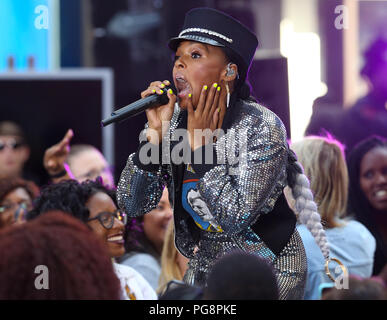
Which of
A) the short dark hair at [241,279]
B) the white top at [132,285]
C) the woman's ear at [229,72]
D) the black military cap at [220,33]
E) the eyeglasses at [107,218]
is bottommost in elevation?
the white top at [132,285]

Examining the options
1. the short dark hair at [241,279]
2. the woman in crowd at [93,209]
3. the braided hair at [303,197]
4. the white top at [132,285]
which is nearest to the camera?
the short dark hair at [241,279]

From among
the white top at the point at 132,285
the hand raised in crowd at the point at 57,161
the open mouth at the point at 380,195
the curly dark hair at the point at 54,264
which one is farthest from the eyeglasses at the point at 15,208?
the curly dark hair at the point at 54,264

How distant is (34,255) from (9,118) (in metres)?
3.37

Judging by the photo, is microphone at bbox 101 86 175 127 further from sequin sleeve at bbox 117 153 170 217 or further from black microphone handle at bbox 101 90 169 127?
sequin sleeve at bbox 117 153 170 217

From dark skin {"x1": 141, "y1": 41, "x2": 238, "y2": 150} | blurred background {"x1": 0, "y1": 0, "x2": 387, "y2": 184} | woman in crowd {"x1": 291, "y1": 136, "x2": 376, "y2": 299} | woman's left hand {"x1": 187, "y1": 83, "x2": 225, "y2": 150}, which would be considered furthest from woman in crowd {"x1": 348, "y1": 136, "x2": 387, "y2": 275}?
woman's left hand {"x1": 187, "y1": 83, "x2": 225, "y2": 150}

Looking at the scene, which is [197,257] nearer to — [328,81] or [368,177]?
[368,177]

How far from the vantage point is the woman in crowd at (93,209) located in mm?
3145

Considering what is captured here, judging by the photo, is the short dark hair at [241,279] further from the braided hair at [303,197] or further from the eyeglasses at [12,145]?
the eyeglasses at [12,145]

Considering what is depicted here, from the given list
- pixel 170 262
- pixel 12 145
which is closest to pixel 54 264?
pixel 170 262

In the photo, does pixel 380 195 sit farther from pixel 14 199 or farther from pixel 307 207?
pixel 14 199

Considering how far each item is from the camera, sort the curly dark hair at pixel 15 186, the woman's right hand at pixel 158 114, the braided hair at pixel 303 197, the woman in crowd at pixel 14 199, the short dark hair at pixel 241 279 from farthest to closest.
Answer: the curly dark hair at pixel 15 186 → the woman in crowd at pixel 14 199 → the braided hair at pixel 303 197 → the woman's right hand at pixel 158 114 → the short dark hair at pixel 241 279

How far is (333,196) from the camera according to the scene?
11.7 ft
